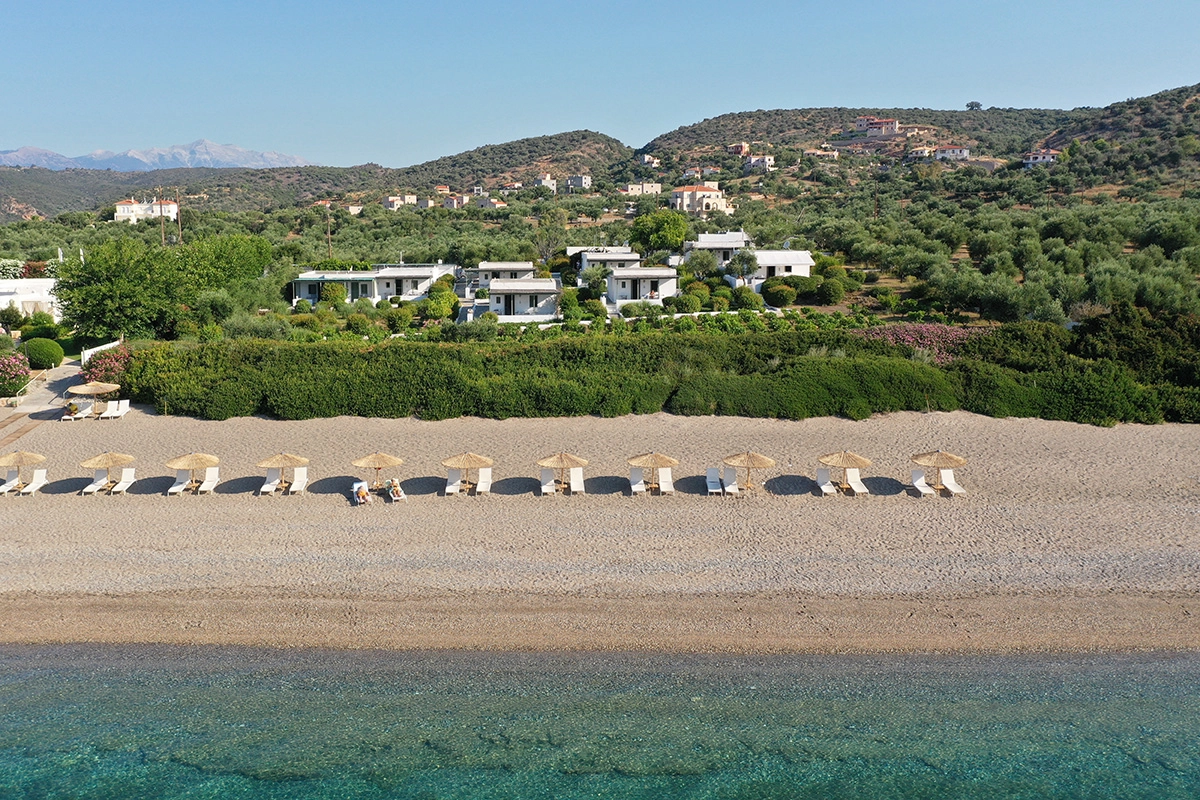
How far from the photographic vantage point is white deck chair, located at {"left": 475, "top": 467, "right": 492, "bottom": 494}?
18.1 meters

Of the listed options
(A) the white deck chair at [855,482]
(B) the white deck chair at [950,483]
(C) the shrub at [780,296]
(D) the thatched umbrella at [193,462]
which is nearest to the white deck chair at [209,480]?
(D) the thatched umbrella at [193,462]

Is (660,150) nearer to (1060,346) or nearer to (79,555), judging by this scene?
(1060,346)

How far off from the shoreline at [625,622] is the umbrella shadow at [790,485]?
4.40 m

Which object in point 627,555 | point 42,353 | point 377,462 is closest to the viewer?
point 627,555

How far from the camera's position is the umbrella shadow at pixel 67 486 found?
18391 millimetres

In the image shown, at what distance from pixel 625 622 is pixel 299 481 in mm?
9003

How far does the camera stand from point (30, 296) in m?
39.7

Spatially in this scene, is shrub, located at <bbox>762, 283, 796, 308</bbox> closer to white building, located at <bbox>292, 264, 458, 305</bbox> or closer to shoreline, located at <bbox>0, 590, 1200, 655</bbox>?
white building, located at <bbox>292, 264, 458, 305</bbox>

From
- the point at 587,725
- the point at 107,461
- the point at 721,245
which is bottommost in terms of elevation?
the point at 587,725

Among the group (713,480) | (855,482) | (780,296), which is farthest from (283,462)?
(780,296)

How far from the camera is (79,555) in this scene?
15305 mm

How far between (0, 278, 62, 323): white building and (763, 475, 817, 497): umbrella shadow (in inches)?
1412

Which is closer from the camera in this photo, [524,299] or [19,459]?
[19,459]

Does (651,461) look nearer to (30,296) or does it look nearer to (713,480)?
(713,480)
